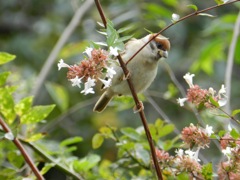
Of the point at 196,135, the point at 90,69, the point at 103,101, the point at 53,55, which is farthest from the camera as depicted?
the point at 53,55

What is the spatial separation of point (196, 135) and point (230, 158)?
88mm

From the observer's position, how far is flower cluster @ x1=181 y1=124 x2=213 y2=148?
1269mm

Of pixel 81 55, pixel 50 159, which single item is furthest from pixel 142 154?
pixel 81 55

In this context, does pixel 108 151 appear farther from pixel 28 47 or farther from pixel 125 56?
pixel 125 56

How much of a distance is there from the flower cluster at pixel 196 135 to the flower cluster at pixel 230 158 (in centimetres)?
4

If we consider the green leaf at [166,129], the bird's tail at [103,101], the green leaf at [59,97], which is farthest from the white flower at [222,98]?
the green leaf at [59,97]

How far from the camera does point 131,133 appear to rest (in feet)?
5.82

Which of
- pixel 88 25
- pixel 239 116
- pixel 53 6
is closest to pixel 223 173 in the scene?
pixel 239 116

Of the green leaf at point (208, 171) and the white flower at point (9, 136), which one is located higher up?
the white flower at point (9, 136)

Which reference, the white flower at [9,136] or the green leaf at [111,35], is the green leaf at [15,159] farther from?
the green leaf at [111,35]

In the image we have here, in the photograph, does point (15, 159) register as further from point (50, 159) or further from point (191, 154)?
point (191, 154)

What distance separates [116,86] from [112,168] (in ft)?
1.13

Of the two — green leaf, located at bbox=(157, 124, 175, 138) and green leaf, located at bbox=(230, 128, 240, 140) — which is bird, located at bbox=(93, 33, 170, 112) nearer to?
green leaf, located at bbox=(157, 124, 175, 138)

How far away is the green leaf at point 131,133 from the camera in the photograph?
1760 mm
